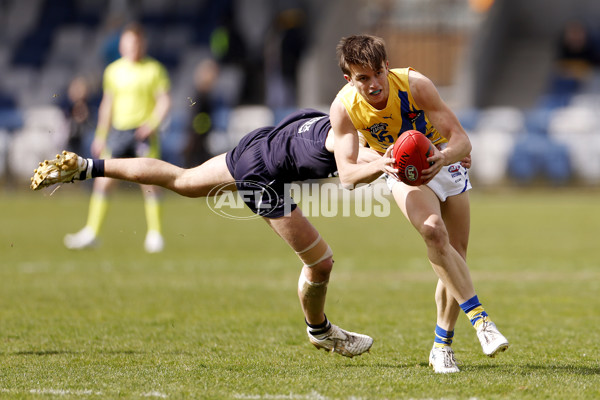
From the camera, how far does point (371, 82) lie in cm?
517

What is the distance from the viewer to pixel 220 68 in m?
25.5

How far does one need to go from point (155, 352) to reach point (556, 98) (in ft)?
66.3

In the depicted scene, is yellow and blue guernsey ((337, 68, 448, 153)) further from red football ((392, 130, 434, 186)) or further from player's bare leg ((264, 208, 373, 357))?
player's bare leg ((264, 208, 373, 357))

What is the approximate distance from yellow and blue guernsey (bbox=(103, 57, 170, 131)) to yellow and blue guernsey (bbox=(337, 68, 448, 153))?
267 inches

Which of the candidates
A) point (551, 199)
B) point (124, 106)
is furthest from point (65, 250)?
point (551, 199)

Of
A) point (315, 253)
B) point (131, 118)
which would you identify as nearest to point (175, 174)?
point (315, 253)

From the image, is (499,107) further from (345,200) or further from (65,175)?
(65,175)

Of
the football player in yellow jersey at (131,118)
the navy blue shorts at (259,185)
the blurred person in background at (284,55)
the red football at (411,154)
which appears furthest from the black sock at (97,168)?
the blurred person in background at (284,55)

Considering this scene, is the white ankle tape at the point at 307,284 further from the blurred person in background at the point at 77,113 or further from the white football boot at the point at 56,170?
the blurred person in background at the point at 77,113

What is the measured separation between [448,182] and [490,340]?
0.97 metres

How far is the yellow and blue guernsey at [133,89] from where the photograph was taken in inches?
467

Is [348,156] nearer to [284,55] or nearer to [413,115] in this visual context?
[413,115]

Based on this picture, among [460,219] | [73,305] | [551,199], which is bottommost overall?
[551,199]

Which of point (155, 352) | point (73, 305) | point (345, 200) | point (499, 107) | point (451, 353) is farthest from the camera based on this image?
point (499, 107)
